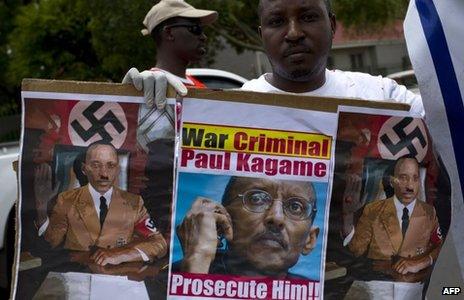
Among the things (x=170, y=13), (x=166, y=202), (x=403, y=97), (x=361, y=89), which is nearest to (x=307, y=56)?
(x=361, y=89)

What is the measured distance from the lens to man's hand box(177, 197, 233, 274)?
2.58 meters

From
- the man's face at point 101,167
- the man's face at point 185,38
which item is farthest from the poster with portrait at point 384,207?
the man's face at point 185,38

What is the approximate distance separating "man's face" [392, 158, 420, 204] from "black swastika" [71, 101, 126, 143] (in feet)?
2.58

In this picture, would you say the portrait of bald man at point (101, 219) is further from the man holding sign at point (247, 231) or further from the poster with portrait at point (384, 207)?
the poster with portrait at point (384, 207)

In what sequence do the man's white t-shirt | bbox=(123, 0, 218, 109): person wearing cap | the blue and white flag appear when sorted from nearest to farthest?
the blue and white flag < the man's white t-shirt < bbox=(123, 0, 218, 109): person wearing cap

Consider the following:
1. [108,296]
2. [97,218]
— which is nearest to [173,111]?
[97,218]

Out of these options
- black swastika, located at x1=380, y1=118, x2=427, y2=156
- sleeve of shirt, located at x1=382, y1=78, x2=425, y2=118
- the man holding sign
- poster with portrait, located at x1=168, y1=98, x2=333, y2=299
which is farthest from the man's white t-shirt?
the man holding sign

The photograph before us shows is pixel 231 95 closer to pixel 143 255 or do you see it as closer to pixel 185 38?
pixel 143 255

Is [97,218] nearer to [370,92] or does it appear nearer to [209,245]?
[209,245]

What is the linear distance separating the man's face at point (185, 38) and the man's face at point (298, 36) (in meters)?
1.96

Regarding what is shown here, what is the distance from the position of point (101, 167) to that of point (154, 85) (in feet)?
0.89

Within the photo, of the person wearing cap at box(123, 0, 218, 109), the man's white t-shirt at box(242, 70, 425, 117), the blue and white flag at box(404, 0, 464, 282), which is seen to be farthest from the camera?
the person wearing cap at box(123, 0, 218, 109)

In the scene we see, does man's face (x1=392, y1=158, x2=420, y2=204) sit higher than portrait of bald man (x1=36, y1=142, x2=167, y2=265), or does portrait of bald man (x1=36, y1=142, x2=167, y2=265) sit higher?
man's face (x1=392, y1=158, x2=420, y2=204)

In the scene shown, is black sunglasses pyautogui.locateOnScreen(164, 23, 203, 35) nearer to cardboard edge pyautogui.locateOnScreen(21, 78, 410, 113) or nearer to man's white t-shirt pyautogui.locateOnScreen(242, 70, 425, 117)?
man's white t-shirt pyautogui.locateOnScreen(242, 70, 425, 117)
